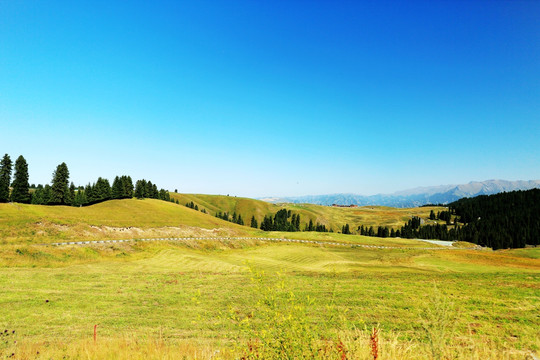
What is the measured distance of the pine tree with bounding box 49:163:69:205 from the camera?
100 meters

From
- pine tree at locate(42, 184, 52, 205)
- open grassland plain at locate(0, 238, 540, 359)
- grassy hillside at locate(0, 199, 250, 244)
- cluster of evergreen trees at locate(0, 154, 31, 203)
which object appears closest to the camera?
open grassland plain at locate(0, 238, 540, 359)

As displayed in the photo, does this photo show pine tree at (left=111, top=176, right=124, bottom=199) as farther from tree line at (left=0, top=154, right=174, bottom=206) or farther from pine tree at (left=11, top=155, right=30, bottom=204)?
pine tree at (left=11, top=155, right=30, bottom=204)

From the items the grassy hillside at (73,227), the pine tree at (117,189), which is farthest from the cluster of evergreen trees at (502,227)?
the pine tree at (117,189)

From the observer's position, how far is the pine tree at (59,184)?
100206 mm

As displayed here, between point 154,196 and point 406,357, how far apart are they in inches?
5963

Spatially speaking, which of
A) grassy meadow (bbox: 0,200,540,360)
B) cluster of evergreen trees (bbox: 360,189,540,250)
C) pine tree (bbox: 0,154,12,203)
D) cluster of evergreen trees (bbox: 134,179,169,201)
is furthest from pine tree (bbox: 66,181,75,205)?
cluster of evergreen trees (bbox: 360,189,540,250)

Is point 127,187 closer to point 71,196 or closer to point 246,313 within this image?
point 71,196

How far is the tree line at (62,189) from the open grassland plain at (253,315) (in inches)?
2903

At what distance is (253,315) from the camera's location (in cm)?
1025

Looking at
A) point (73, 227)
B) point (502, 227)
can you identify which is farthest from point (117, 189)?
point (502, 227)

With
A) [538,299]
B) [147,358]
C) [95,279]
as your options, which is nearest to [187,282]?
[95,279]

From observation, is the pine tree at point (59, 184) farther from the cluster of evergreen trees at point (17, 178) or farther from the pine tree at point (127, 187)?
the pine tree at point (127, 187)

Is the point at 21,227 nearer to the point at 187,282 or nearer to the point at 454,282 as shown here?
the point at 187,282

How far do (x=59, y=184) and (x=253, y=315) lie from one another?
119374 millimetres
